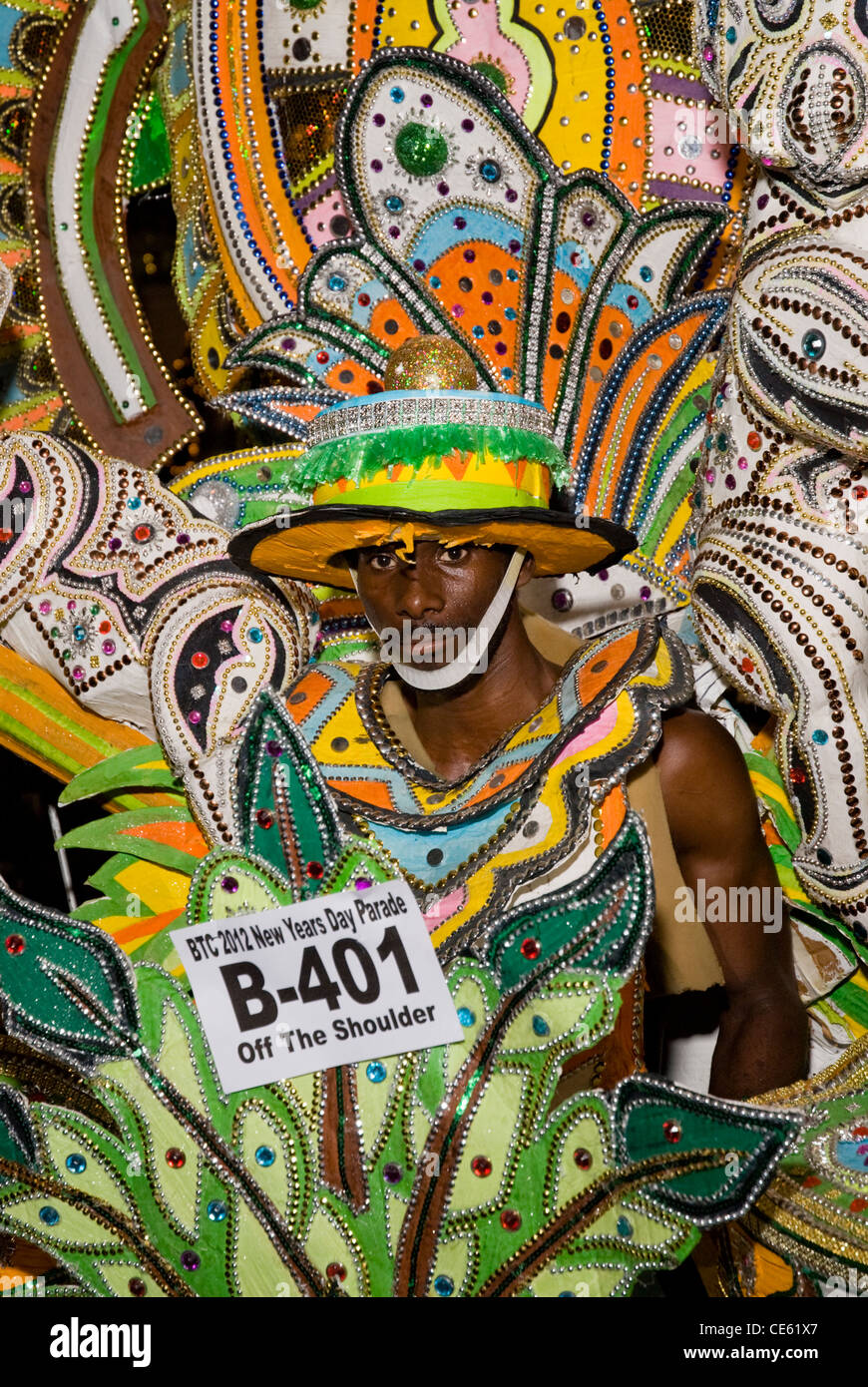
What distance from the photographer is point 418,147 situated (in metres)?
2.90

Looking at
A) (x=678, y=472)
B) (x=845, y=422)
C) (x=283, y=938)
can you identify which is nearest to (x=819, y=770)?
(x=845, y=422)

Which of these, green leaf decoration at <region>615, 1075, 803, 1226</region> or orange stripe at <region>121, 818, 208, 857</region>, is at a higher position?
green leaf decoration at <region>615, 1075, 803, 1226</region>

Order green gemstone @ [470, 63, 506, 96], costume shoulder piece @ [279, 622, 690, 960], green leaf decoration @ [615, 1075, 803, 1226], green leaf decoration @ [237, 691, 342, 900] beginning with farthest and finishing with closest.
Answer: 1. green gemstone @ [470, 63, 506, 96]
2. costume shoulder piece @ [279, 622, 690, 960]
3. green leaf decoration @ [237, 691, 342, 900]
4. green leaf decoration @ [615, 1075, 803, 1226]

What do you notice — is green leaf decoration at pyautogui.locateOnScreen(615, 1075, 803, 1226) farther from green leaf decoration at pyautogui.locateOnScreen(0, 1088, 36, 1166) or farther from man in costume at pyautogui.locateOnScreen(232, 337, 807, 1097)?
green leaf decoration at pyautogui.locateOnScreen(0, 1088, 36, 1166)

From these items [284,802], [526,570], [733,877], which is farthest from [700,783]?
[284,802]

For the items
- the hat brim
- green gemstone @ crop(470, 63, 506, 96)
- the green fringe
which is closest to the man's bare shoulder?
the hat brim

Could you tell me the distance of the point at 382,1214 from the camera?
1955mm

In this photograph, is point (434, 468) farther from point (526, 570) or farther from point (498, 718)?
point (498, 718)

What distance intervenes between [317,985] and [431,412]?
0.71 meters

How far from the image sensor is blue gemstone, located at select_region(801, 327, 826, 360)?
2404 mm

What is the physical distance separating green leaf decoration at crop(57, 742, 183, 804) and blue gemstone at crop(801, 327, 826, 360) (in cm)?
97

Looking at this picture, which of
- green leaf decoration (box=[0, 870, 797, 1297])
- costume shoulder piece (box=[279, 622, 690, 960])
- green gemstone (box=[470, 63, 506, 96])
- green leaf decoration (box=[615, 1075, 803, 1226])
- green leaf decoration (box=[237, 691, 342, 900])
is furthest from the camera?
green gemstone (box=[470, 63, 506, 96])

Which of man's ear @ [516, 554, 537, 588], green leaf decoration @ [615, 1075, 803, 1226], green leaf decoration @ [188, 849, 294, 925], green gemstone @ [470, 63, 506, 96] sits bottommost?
green leaf decoration @ [615, 1075, 803, 1226]

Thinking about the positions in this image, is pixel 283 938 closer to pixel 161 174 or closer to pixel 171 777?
pixel 171 777
